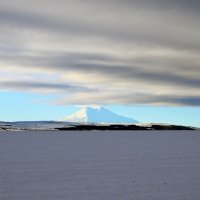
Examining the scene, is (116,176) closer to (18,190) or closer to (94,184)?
(94,184)

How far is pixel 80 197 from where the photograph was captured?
1309cm

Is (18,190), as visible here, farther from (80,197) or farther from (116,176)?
(116,176)

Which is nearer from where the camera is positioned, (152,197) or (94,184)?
(152,197)

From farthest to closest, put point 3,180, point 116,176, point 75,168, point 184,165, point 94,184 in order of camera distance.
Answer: point 184,165
point 75,168
point 116,176
point 3,180
point 94,184

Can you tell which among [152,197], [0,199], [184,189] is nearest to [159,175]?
[184,189]

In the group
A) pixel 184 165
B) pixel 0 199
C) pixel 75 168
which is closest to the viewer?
pixel 0 199

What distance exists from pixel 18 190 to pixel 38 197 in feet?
4.99

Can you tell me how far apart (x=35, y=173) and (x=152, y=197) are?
7.02 metres

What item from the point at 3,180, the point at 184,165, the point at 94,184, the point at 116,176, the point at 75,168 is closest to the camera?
the point at 94,184

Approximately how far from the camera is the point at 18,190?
14.3 metres

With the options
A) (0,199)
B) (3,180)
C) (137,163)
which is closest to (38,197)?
(0,199)

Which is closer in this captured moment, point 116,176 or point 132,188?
point 132,188

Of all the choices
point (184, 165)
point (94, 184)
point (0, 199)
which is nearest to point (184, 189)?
point (94, 184)

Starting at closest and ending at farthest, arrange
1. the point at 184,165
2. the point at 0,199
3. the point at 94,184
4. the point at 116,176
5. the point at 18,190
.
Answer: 1. the point at 0,199
2. the point at 18,190
3. the point at 94,184
4. the point at 116,176
5. the point at 184,165
